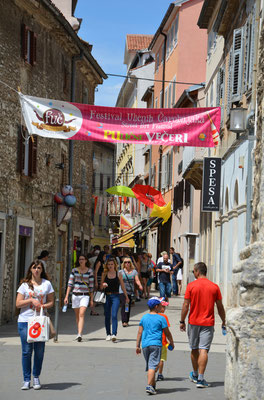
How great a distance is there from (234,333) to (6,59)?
14336mm

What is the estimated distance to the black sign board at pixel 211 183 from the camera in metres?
24.5

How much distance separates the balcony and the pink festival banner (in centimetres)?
1175

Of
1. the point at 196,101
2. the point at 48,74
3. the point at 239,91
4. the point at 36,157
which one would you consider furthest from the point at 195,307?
the point at 196,101

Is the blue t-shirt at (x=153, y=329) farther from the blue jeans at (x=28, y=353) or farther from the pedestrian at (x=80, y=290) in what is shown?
the pedestrian at (x=80, y=290)

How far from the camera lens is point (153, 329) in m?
10.1

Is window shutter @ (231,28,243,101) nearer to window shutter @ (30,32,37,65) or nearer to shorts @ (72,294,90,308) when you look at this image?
window shutter @ (30,32,37,65)

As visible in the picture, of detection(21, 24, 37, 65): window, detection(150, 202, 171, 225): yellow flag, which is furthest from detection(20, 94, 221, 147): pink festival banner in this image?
Result: detection(150, 202, 171, 225): yellow flag

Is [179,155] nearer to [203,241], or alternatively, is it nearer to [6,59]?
[203,241]

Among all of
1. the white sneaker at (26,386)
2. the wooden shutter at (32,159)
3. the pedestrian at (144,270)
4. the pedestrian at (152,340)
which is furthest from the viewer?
the pedestrian at (144,270)

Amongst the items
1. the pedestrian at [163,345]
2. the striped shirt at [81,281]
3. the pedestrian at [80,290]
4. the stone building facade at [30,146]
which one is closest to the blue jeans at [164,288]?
the stone building facade at [30,146]

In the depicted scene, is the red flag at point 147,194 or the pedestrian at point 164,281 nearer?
the pedestrian at point 164,281

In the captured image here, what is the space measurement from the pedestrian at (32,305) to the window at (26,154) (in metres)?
10.0

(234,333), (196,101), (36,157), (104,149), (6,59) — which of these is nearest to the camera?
(234,333)

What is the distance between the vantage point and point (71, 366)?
12.4m
